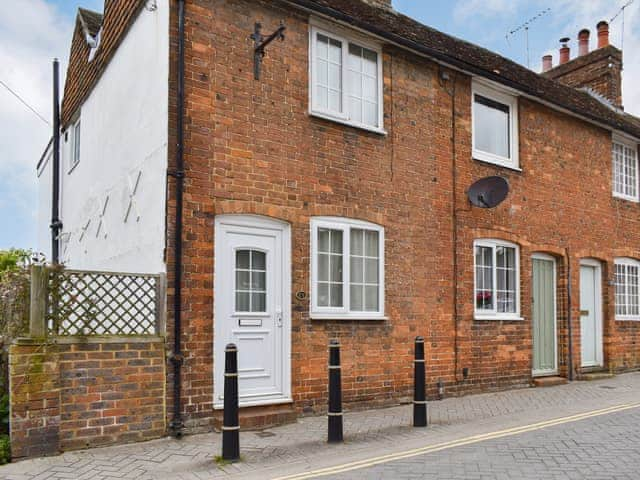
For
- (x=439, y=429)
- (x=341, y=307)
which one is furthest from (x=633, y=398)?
(x=341, y=307)

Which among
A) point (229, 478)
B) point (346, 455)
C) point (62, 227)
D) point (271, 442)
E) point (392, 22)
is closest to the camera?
point (229, 478)

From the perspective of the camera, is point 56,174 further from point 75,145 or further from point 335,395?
point 335,395

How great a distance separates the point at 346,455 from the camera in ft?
22.7

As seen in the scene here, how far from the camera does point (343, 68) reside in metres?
10.1

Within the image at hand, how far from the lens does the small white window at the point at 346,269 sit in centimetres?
945

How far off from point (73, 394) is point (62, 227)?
9.23 m

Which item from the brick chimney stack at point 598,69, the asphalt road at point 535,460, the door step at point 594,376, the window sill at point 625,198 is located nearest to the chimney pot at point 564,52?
the brick chimney stack at point 598,69

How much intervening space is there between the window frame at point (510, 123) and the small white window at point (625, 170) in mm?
4258

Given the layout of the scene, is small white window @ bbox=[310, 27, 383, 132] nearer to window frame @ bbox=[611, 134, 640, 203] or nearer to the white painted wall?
the white painted wall

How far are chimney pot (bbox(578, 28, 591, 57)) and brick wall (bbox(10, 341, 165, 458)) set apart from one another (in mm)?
16517

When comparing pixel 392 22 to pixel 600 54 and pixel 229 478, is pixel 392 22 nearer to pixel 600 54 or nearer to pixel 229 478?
pixel 229 478

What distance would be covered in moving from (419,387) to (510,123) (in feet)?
22.4

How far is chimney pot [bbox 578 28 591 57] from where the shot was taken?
1884cm

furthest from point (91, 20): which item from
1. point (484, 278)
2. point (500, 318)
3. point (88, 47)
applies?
point (500, 318)
